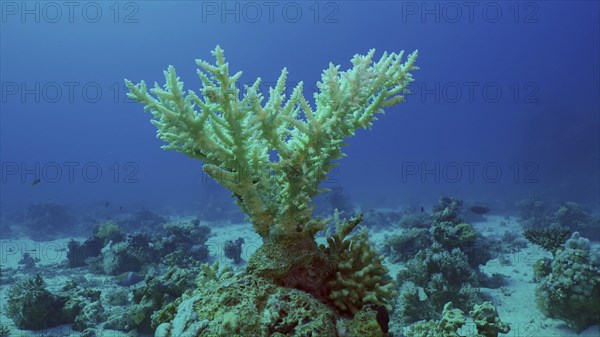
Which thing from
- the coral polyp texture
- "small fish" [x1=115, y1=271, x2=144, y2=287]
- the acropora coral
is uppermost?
the coral polyp texture

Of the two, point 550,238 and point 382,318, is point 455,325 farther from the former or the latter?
point 550,238

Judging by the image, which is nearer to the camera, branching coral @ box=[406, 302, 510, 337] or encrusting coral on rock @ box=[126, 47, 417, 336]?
encrusting coral on rock @ box=[126, 47, 417, 336]

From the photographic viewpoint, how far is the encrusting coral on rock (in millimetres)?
3051

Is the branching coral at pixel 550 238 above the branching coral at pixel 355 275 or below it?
above

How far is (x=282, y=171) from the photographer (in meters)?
3.47

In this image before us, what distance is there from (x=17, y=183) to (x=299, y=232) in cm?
→ 9787

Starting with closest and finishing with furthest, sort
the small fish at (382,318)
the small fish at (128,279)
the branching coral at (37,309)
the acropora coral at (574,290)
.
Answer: the small fish at (382,318) < the acropora coral at (574,290) < the branching coral at (37,309) < the small fish at (128,279)

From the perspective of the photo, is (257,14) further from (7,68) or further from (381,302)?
(381,302)

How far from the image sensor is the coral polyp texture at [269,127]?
10.3 feet

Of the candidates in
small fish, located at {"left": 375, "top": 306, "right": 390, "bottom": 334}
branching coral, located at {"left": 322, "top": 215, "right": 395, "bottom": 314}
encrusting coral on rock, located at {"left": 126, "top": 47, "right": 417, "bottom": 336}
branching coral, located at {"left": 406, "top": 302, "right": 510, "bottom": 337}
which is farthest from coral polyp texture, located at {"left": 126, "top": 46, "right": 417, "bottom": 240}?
branching coral, located at {"left": 406, "top": 302, "right": 510, "bottom": 337}

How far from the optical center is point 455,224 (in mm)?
9094

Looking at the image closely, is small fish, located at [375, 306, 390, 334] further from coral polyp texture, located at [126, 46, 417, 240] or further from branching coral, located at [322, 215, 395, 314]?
coral polyp texture, located at [126, 46, 417, 240]

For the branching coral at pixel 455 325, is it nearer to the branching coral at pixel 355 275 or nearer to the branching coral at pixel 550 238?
the branching coral at pixel 355 275

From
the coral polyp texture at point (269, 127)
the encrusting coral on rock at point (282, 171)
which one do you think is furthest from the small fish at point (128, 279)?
the coral polyp texture at point (269, 127)
